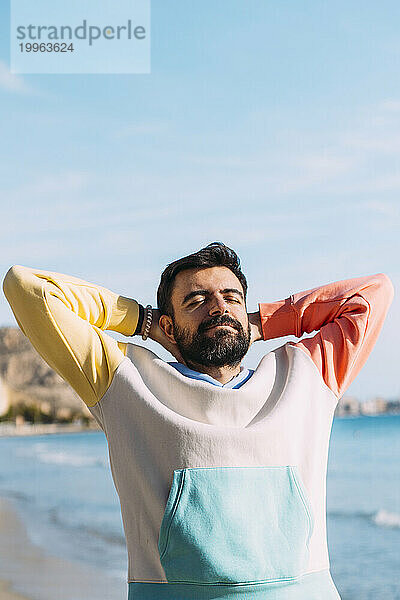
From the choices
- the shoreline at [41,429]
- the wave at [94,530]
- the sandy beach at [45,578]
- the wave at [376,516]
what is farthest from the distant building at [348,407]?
the sandy beach at [45,578]

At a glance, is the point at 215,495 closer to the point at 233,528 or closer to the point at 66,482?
the point at 233,528

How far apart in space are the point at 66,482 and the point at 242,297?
1361 cm

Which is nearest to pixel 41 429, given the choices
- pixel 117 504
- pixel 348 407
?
pixel 348 407

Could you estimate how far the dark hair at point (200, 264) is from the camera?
7.02 feet

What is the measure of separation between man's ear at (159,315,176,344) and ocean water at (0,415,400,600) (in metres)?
5.60

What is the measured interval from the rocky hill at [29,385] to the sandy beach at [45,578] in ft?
61.7

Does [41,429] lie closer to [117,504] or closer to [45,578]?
[117,504]

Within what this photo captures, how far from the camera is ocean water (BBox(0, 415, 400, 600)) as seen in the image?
26.6 ft

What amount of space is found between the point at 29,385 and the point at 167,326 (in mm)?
25516

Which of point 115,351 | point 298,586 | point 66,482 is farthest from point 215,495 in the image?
point 66,482

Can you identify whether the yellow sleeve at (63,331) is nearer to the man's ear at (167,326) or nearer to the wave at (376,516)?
the man's ear at (167,326)

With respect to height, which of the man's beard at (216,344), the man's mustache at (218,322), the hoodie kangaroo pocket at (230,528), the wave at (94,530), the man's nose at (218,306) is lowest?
the wave at (94,530)

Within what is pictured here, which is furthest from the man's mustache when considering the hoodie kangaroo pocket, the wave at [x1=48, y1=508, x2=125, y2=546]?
the wave at [x1=48, y1=508, x2=125, y2=546]

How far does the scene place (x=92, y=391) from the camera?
1.98m
